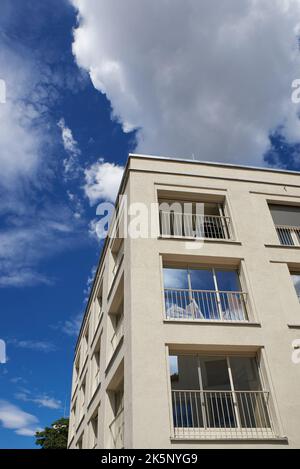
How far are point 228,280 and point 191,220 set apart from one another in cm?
273

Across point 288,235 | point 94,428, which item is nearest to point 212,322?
point 288,235

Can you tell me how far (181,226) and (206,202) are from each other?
63.8 inches

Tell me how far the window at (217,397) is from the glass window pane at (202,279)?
2345 mm

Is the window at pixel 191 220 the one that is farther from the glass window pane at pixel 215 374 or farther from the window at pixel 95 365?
the window at pixel 95 365

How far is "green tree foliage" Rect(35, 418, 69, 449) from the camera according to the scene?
116 ft

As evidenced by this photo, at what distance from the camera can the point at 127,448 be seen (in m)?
9.50

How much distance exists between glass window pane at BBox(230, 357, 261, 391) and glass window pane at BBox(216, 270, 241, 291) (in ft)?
7.79

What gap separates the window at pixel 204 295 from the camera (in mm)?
12070

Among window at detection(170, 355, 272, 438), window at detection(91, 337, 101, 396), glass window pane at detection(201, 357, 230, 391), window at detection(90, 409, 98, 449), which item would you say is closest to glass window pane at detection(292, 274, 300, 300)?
window at detection(170, 355, 272, 438)

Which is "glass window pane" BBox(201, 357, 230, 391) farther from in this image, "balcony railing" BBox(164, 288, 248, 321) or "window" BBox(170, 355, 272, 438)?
"balcony railing" BBox(164, 288, 248, 321)

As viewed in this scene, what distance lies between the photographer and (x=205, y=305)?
40.4 ft

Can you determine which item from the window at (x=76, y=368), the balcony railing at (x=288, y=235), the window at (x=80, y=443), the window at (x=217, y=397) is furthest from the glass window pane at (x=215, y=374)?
the window at (x=76, y=368)

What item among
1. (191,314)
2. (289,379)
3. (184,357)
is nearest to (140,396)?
(184,357)

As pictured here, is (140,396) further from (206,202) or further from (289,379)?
(206,202)
